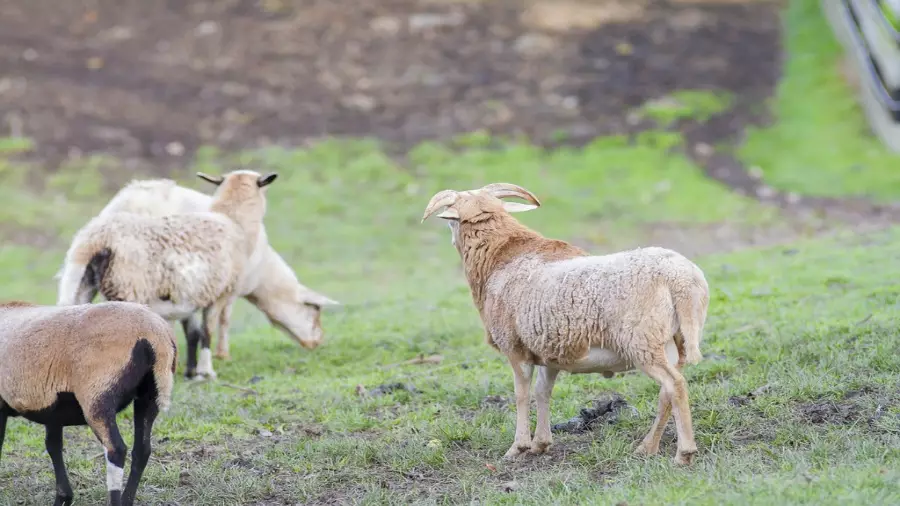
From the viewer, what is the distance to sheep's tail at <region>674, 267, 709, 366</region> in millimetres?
6051

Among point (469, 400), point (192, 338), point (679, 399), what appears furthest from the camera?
point (192, 338)

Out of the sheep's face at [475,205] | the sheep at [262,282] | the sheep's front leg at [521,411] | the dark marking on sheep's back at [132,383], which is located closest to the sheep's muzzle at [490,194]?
the sheep's face at [475,205]

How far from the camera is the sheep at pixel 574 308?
19.9 feet

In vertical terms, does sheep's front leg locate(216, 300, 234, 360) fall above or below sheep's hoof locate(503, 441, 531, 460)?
below

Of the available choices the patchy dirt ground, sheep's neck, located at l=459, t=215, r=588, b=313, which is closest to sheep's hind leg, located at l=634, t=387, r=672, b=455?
sheep's neck, located at l=459, t=215, r=588, b=313

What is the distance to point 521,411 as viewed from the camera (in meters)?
6.82

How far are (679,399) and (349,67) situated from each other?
2030cm

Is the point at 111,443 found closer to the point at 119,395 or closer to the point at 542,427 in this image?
the point at 119,395

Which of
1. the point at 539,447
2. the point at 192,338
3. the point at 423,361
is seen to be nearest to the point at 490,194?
the point at 539,447

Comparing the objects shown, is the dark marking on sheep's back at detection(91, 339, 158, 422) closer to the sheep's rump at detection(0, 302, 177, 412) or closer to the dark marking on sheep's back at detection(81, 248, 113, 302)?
the sheep's rump at detection(0, 302, 177, 412)

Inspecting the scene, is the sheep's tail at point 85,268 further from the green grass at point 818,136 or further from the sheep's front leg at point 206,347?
the green grass at point 818,136

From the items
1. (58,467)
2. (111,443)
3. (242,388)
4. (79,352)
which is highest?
(79,352)

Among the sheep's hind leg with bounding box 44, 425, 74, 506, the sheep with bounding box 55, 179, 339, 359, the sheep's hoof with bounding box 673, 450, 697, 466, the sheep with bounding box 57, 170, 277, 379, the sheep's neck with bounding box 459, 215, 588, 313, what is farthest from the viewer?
the sheep with bounding box 55, 179, 339, 359

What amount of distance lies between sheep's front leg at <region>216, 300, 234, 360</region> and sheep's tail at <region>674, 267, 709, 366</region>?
624cm
